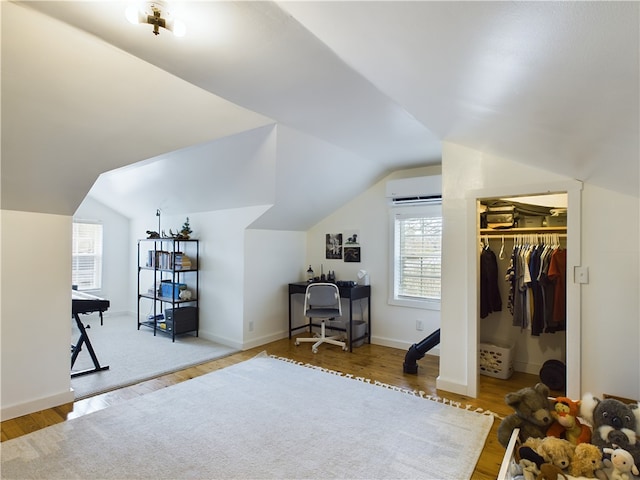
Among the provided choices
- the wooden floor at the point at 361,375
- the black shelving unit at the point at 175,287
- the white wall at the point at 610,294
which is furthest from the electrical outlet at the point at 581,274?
the black shelving unit at the point at 175,287

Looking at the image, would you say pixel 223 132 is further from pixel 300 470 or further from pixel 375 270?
pixel 375 270

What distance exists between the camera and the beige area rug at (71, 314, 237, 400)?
3.45 m

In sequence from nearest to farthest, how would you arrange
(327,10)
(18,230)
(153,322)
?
(327,10) → (18,230) → (153,322)

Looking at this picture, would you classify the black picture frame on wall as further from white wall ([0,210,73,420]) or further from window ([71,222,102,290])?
window ([71,222,102,290])

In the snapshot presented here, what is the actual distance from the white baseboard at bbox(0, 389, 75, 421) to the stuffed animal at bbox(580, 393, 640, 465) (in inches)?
149

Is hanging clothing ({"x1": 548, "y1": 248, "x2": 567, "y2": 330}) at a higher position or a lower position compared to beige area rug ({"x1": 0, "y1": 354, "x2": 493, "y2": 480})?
higher

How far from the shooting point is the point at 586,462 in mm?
1779

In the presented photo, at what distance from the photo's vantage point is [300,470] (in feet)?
6.81

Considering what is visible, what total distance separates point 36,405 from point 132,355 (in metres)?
1.40

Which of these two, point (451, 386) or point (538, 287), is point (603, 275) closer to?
point (538, 287)

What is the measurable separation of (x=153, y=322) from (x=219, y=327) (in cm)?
121

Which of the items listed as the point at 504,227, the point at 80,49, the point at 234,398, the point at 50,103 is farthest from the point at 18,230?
the point at 504,227

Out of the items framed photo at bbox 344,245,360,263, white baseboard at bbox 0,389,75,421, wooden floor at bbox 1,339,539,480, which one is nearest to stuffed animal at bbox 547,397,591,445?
wooden floor at bbox 1,339,539,480

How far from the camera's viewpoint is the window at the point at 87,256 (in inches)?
240
